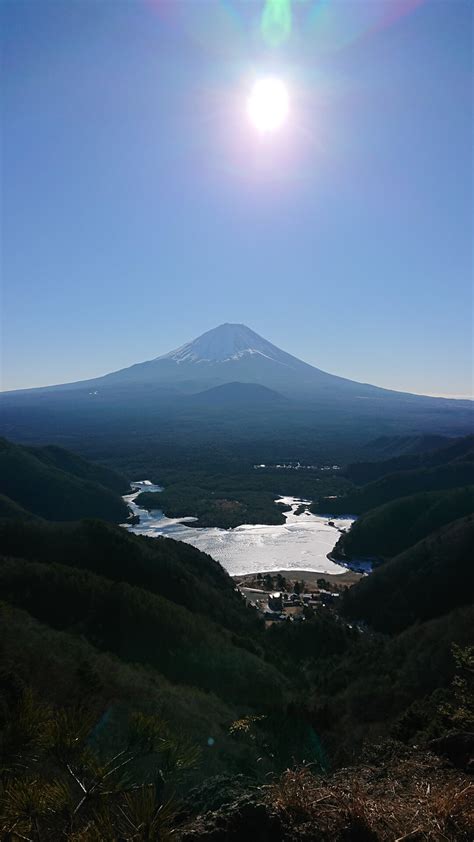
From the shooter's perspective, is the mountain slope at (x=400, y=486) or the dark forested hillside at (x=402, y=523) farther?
the mountain slope at (x=400, y=486)

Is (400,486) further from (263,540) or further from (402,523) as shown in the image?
(263,540)

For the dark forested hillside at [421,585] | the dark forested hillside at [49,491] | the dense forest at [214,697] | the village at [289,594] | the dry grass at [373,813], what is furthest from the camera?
the dark forested hillside at [49,491]

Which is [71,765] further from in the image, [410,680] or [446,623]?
[446,623]

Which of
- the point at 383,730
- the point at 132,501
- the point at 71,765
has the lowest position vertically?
the point at 132,501

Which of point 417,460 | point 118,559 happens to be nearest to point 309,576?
point 118,559

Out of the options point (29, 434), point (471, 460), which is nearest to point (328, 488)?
point (471, 460)

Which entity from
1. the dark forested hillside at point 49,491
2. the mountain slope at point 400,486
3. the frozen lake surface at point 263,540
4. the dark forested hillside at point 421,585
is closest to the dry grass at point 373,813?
the dark forested hillside at point 421,585

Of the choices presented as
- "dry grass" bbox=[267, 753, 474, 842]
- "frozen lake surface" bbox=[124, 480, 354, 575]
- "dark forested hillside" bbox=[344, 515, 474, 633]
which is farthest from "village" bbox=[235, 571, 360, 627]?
"dry grass" bbox=[267, 753, 474, 842]

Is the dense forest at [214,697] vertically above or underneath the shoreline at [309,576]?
above

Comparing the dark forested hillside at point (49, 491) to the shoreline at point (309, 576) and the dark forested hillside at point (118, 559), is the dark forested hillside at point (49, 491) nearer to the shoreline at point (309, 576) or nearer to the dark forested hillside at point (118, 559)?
the shoreline at point (309, 576)
